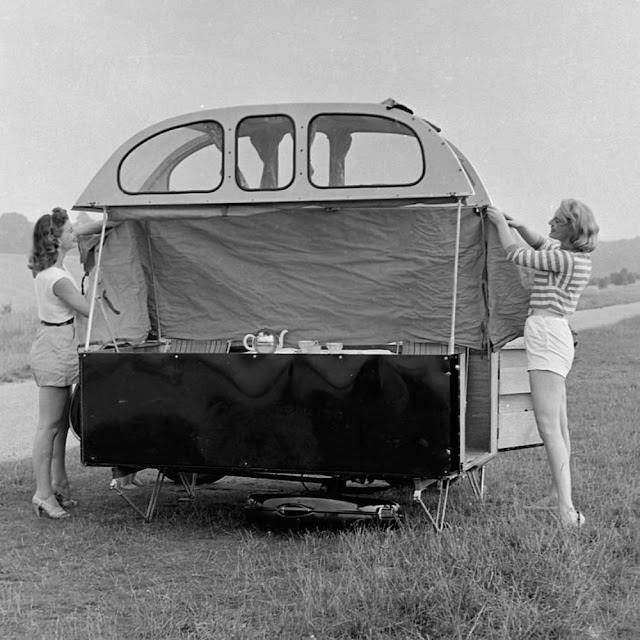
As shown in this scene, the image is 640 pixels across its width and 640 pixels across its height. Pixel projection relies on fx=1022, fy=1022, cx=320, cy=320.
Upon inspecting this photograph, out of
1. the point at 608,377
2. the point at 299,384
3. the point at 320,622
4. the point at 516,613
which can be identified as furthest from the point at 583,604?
the point at 608,377

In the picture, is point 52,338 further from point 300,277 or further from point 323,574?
point 323,574

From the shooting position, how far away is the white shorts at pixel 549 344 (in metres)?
5.73

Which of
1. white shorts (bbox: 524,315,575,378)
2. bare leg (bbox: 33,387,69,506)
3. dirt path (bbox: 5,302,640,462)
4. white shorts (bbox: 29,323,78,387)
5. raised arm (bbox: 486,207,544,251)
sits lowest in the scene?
dirt path (bbox: 5,302,640,462)

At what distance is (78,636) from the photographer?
405 centimetres

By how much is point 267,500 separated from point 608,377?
9644 mm

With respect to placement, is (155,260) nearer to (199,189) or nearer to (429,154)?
(199,189)

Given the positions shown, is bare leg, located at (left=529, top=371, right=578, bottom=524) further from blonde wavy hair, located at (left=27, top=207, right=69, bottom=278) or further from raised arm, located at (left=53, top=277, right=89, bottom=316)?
blonde wavy hair, located at (left=27, top=207, right=69, bottom=278)

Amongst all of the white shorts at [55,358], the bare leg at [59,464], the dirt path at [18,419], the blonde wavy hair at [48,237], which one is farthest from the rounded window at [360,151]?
the dirt path at [18,419]

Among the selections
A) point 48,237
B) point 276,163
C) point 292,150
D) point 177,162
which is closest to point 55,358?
point 48,237

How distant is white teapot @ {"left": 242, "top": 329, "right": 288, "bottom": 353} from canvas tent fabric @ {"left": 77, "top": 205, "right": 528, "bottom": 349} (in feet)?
0.21

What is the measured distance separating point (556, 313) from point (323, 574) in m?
2.06

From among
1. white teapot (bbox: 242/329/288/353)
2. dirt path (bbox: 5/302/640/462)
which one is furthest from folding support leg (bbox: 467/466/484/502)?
dirt path (bbox: 5/302/640/462)

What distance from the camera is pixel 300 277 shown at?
7.02m

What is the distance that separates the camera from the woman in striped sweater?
5.69m
